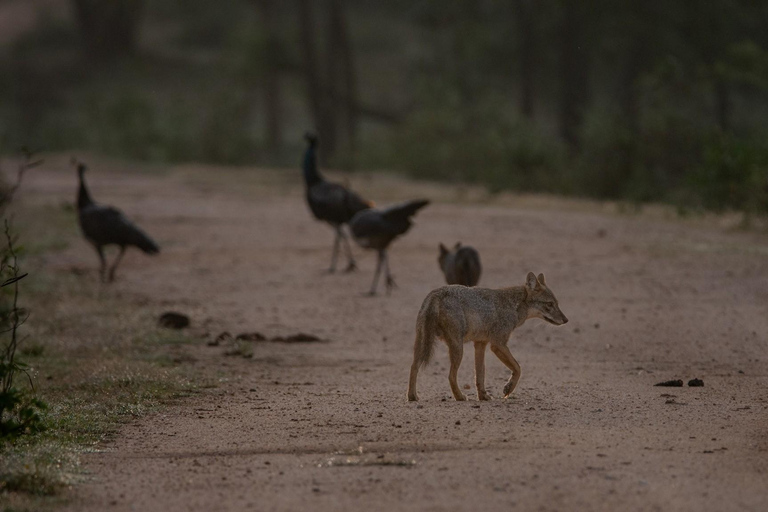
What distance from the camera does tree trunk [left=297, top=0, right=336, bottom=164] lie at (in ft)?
124

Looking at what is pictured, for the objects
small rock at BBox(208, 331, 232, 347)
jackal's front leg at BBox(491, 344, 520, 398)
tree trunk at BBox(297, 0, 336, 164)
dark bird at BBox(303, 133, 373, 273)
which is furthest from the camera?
tree trunk at BBox(297, 0, 336, 164)

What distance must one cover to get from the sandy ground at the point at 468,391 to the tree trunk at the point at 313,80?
19756 mm

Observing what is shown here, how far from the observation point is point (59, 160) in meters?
39.2

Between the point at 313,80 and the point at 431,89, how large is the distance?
142 inches

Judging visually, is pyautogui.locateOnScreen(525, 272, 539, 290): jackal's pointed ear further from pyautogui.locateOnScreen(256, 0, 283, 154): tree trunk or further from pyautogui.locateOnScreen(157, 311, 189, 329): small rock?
pyautogui.locateOnScreen(256, 0, 283, 154): tree trunk

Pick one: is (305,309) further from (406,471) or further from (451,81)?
(451,81)

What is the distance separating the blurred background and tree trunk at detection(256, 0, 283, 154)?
0.27ft

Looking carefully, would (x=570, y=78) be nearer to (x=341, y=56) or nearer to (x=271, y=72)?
(x=341, y=56)

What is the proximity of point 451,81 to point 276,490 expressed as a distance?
3777 cm

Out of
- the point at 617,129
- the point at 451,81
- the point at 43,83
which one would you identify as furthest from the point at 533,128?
the point at 43,83

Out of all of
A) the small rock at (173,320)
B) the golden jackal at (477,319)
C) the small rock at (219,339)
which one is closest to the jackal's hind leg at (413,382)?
the golden jackal at (477,319)

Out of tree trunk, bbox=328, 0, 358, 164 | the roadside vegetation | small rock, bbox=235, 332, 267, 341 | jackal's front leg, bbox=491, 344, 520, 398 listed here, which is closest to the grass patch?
the roadside vegetation

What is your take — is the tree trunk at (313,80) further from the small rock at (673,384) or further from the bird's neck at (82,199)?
the small rock at (673,384)

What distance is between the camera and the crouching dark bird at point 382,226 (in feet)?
45.2
